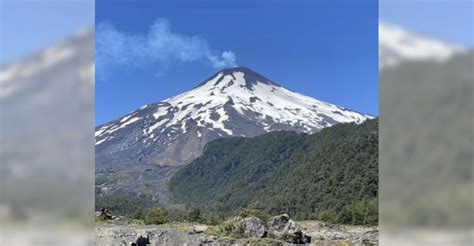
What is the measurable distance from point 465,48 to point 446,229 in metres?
0.50

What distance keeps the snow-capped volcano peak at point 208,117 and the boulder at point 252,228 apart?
21587 mm

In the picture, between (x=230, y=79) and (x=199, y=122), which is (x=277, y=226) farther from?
(x=230, y=79)

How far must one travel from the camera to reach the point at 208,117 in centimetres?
3603

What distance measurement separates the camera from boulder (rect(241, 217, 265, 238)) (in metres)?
10.7

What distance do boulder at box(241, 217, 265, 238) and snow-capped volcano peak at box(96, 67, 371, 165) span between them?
21.6m

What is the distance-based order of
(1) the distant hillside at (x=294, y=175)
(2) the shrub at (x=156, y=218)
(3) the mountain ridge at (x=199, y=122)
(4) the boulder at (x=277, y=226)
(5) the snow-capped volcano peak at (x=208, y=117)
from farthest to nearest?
(5) the snow-capped volcano peak at (x=208, y=117) → (3) the mountain ridge at (x=199, y=122) → (1) the distant hillside at (x=294, y=175) → (2) the shrub at (x=156, y=218) → (4) the boulder at (x=277, y=226)

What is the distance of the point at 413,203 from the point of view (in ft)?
4.94

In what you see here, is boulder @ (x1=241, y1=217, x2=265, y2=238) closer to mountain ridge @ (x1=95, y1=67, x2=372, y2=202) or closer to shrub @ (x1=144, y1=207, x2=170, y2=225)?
shrub @ (x1=144, y1=207, x2=170, y2=225)

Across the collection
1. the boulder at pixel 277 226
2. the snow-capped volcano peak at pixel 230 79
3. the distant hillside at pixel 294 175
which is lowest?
the boulder at pixel 277 226

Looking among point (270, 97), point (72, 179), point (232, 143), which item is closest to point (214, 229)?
point (72, 179)

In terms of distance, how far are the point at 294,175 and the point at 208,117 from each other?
1478 centimetres

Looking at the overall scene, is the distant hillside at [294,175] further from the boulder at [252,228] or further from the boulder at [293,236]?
the boulder at [252,228]

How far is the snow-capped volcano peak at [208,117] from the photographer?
33.2 meters

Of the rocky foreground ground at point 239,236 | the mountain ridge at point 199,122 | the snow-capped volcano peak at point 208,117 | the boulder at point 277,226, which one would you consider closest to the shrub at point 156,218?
the rocky foreground ground at point 239,236
